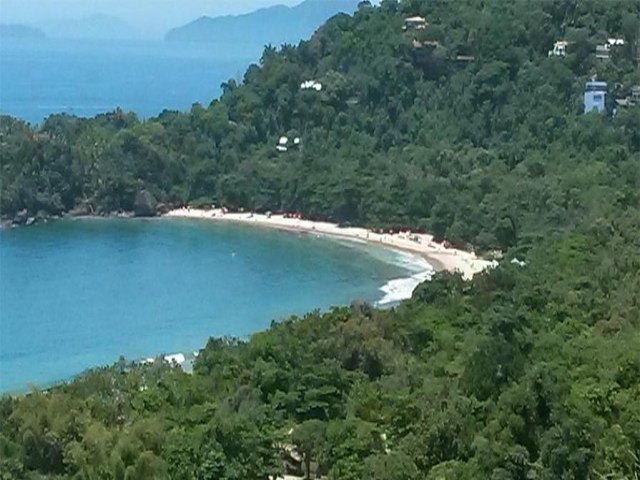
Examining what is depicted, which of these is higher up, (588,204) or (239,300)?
(588,204)

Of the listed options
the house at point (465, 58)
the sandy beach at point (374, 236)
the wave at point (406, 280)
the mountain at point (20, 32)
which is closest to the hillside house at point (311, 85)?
the house at point (465, 58)

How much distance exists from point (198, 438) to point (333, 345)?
329cm

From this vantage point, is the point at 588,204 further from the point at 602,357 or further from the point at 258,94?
the point at 258,94

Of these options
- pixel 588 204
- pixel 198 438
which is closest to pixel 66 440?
pixel 198 438

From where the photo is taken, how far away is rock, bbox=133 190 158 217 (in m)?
27.9

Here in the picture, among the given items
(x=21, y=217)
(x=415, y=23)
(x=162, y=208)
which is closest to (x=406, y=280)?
(x=162, y=208)

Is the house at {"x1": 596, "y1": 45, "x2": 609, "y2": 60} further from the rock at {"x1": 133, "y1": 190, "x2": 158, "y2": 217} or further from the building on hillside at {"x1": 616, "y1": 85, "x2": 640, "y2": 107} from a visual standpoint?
the rock at {"x1": 133, "y1": 190, "x2": 158, "y2": 217}

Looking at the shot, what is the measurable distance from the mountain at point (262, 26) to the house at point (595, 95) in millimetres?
67375

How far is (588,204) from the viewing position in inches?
828

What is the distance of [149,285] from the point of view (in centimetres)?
2258

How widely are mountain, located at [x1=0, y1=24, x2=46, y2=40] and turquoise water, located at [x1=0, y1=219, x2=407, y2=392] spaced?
11301 centimetres

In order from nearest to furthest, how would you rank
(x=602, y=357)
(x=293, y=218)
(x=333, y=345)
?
1. (x=602, y=357)
2. (x=333, y=345)
3. (x=293, y=218)

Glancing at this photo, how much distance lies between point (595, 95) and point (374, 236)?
6014mm

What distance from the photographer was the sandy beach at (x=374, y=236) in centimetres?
2214
